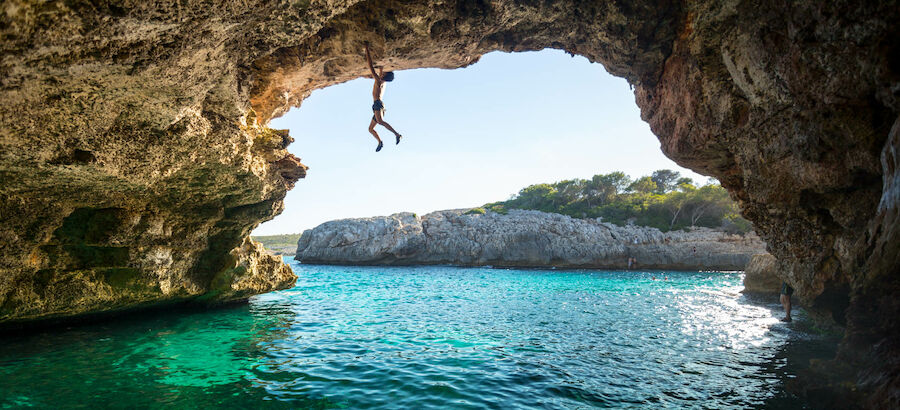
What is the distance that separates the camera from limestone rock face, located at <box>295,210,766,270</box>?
146 ft

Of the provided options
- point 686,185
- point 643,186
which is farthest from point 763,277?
point 643,186

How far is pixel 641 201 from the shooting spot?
60.7 metres

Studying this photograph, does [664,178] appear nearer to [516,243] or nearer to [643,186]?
[643,186]

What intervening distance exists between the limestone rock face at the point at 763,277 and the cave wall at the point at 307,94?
11618 millimetres

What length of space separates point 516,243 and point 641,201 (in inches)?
980

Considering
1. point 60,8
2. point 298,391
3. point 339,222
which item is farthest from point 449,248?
point 60,8

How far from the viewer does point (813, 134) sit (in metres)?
6.45

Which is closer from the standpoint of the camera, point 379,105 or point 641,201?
point 379,105

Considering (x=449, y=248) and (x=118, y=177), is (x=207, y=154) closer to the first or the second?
(x=118, y=177)

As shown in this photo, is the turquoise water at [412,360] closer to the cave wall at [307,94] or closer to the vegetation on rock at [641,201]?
the cave wall at [307,94]

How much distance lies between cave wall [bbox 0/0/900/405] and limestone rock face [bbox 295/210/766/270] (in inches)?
1539

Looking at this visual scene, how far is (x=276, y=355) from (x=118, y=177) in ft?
16.5

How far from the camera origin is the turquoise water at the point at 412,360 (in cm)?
609

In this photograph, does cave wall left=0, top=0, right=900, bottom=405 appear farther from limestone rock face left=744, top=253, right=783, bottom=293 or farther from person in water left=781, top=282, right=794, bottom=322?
limestone rock face left=744, top=253, right=783, bottom=293
